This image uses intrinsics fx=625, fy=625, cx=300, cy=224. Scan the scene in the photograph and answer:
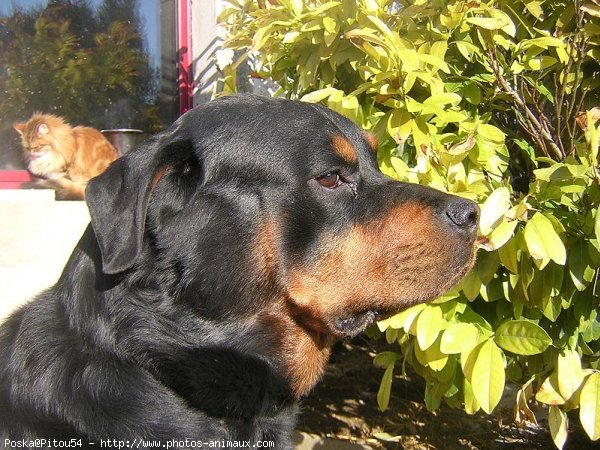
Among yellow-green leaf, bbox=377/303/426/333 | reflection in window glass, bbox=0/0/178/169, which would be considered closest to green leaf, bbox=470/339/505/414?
yellow-green leaf, bbox=377/303/426/333

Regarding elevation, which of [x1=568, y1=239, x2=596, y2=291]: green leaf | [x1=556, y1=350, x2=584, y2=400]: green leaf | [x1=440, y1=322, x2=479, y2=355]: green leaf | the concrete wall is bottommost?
the concrete wall

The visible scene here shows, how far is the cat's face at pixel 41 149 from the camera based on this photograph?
18.4 ft

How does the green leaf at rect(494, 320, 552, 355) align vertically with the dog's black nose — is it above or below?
below

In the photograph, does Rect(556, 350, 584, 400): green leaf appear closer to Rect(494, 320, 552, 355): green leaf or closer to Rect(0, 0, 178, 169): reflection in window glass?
Rect(494, 320, 552, 355): green leaf

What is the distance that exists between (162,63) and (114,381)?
4623 millimetres

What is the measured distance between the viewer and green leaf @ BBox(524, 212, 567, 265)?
83.4 inches

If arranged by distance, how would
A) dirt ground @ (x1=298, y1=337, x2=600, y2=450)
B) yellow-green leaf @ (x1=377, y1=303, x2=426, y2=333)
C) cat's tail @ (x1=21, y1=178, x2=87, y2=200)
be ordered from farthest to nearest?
cat's tail @ (x1=21, y1=178, x2=87, y2=200), dirt ground @ (x1=298, y1=337, x2=600, y2=450), yellow-green leaf @ (x1=377, y1=303, x2=426, y2=333)

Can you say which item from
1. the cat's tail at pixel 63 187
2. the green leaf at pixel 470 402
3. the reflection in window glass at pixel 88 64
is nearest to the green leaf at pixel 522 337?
the green leaf at pixel 470 402

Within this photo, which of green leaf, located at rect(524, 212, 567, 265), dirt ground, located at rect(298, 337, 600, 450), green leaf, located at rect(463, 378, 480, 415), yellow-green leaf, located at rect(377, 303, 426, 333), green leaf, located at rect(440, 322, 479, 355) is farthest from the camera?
dirt ground, located at rect(298, 337, 600, 450)

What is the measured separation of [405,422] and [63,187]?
139 inches

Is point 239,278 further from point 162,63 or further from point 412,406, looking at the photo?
point 162,63

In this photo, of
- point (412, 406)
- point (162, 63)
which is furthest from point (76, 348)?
point (162, 63)

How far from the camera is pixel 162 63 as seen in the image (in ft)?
19.8

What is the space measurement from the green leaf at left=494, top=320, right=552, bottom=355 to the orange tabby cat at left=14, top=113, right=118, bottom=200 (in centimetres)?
420
